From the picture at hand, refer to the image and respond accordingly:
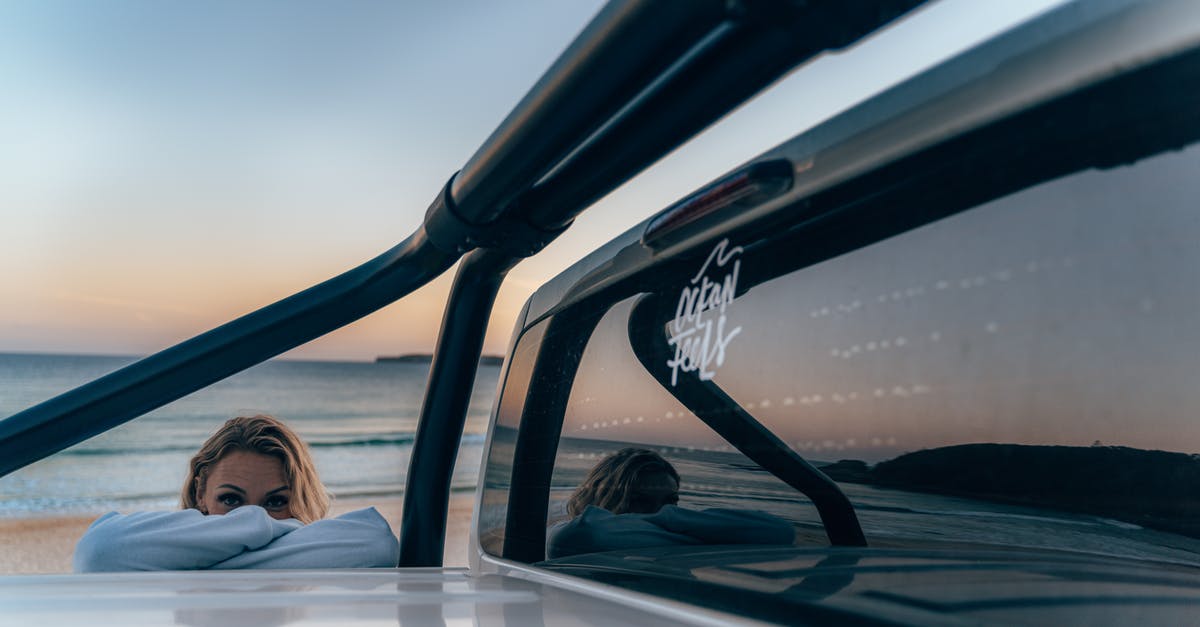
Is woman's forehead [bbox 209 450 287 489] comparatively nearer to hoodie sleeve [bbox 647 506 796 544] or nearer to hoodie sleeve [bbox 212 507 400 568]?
hoodie sleeve [bbox 212 507 400 568]

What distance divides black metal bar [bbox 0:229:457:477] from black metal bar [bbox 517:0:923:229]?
1.79 feet

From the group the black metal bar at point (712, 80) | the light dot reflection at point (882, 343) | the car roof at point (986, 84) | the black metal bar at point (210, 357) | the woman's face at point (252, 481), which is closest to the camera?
the car roof at point (986, 84)

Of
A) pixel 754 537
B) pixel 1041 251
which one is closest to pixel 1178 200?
pixel 1041 251

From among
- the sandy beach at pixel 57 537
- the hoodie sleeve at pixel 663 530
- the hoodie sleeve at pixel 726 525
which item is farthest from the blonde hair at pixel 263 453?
the sandy beach at pixel 57 537

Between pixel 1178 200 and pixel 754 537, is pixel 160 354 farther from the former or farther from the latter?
pixel 1178 200

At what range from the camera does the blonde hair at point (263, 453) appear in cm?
379

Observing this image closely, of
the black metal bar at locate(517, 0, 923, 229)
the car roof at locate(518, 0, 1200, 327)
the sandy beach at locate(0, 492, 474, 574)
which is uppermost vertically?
the black metal bar at locate(517, 0, 923, 229)

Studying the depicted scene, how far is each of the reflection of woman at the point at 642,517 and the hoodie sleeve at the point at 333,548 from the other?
0.99 meters

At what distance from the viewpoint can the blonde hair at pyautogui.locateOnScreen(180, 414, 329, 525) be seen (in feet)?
12.4

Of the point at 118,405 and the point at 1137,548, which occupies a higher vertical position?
the point at 118,405

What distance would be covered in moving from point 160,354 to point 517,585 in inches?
41.8

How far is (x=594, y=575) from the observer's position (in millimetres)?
1527

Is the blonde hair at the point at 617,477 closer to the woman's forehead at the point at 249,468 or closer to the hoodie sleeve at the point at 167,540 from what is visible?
the hoodie sleeve at the point at 167,540

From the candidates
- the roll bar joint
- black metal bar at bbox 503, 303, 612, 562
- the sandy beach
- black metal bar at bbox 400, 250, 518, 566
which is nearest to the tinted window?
black metal bar at bbox 503, 303, 612, 562
